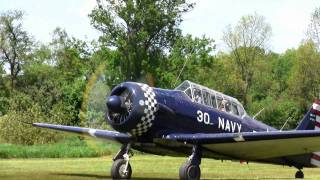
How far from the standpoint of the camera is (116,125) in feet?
43.9

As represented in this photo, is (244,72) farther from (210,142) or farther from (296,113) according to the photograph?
(210,142)

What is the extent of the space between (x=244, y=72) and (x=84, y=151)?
139 ft

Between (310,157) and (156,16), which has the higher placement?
(156,16)

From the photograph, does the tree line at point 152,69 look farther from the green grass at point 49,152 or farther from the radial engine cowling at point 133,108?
the radial engine cowling at point 133,108

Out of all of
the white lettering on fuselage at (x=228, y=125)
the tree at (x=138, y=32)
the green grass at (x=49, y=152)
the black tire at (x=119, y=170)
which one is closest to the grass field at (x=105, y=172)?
the black tire at (x=119, y=170)

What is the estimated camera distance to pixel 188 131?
1409 cm

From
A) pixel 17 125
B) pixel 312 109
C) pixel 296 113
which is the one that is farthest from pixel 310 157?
pixel 296 113

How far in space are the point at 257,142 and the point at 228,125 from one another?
1.80 m

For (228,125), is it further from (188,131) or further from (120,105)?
(120,105)

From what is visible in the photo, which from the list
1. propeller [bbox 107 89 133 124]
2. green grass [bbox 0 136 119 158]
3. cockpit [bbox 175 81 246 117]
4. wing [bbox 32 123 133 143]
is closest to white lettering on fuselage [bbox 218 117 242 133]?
cockpit [bbox 175 81 246 117]

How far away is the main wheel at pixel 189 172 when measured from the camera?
1291 cm

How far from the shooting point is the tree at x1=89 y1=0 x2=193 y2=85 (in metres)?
51.3

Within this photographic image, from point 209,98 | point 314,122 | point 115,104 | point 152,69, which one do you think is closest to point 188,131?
point 209,98

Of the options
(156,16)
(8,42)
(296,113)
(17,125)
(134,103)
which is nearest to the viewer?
(134,103)
